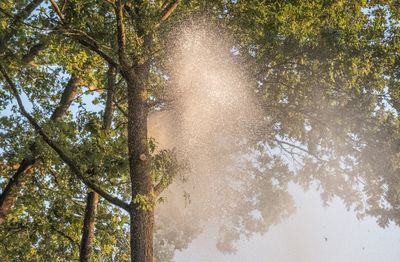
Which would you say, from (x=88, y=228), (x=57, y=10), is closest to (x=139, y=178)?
(x=57, y=10)

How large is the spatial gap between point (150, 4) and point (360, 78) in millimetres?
7197

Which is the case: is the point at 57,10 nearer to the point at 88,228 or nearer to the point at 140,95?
the point at 140,95

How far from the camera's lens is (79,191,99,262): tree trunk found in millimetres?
13641

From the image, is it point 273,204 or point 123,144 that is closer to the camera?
point 123,144

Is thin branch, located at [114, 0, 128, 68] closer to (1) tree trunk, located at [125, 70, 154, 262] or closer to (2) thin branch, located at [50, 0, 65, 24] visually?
(1) tree trunk, located at [125, 70, 154, 262]

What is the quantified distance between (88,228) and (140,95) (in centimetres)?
507

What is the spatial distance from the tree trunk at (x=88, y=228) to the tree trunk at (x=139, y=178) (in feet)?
14.4

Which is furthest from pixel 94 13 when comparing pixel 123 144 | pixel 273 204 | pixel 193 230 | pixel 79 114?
pixel 193 230

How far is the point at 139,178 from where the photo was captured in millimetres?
10172

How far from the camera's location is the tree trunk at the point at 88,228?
13641 millimetres

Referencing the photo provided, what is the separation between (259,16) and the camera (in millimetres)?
11305

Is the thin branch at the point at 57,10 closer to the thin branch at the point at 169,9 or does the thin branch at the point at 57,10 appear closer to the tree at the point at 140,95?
Result: the tree at the point at 140,95

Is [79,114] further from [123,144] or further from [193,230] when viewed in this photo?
[193,230]

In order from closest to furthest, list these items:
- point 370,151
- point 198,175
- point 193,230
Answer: point 370,151 → point 198,175 → point 193,230
